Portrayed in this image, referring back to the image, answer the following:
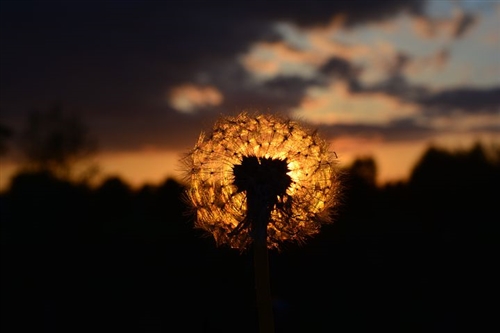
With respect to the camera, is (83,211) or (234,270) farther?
(83,211)

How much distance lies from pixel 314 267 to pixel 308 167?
19.2 metres

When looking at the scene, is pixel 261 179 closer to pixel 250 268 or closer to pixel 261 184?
pixel 261 184

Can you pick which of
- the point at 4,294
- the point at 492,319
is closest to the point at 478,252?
the point at 492,319

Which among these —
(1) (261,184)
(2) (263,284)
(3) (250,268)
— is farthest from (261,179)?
(3) (250,268)

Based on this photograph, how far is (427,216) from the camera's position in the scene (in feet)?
109

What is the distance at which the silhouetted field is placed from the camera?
2105cm

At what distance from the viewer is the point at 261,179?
5.70m

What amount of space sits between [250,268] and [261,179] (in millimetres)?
17829

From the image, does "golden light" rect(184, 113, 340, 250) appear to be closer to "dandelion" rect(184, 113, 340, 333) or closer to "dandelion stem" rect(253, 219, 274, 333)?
"dandelion" rect(184, 113, 340, 333)

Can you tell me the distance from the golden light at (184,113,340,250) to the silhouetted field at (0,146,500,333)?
7.34m

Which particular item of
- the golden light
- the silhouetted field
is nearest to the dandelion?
the golden light

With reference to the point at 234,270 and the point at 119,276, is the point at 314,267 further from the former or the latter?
the point at 119,276

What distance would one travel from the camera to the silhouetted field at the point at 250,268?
69.1 ft

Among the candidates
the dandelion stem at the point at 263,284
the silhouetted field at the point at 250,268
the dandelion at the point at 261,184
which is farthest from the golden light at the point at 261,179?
the silhouetted field at the point at 250,268
